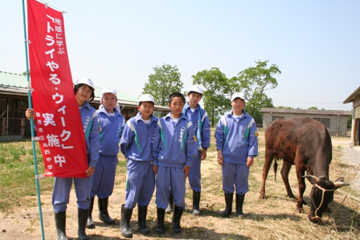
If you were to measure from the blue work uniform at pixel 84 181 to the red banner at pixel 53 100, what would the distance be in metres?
0.14

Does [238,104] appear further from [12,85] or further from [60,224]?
[12,85]

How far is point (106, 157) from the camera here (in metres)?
4.04

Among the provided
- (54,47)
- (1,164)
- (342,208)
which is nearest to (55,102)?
(54,47)

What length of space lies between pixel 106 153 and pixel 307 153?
3.45 metres

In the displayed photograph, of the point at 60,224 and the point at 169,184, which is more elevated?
the point at 169,184

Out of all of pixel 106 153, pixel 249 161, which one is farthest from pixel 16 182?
pixel 249 161

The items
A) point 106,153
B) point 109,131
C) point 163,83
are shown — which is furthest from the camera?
point 163,83

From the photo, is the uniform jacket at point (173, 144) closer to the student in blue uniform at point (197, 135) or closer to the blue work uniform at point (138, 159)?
the blue work uniform at point (138, 159)

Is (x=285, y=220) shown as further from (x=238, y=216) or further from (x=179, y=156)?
(x=179, y=156)

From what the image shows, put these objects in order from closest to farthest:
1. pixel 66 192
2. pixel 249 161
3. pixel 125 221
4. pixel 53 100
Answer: pixel 53 100 → pixel 66 192 → pixel 125 221 → pixel 249 161

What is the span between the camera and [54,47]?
130 inches

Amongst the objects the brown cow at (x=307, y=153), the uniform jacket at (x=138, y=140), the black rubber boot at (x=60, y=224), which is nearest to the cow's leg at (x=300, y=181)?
the brown cow at (x=307, y=153)

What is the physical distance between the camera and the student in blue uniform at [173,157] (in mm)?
3742

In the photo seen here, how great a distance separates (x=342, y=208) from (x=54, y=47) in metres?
5.56
